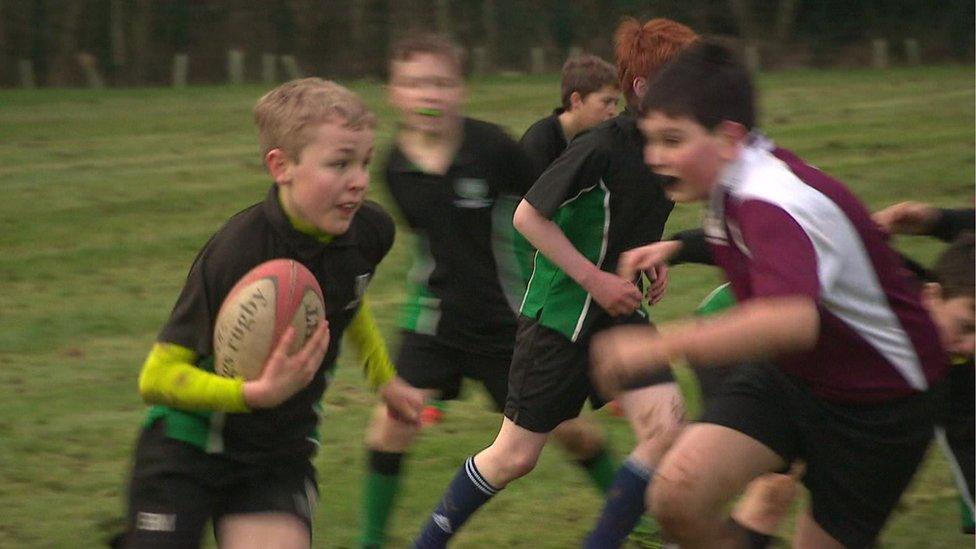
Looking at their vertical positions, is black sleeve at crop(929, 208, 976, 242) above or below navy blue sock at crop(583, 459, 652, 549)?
above

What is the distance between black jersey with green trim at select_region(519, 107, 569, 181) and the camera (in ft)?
20.2

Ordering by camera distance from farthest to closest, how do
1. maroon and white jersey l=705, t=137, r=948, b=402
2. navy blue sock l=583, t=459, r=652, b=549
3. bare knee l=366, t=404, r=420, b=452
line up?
bare knee l=366, t=404, r=420, b=452, navy blue sock l=583, t=459, r=652, b=549, maroon and white jersey l=705, t=137, r=948, b=402

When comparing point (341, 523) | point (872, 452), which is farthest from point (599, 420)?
point (872, 452)

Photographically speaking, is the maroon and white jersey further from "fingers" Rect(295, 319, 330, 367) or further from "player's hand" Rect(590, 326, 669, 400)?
"fingers" Rect(295, 319, 330, 367)

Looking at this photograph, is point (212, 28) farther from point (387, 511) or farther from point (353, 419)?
point (387, 511)

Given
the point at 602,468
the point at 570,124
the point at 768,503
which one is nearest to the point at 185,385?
the point at 768,503

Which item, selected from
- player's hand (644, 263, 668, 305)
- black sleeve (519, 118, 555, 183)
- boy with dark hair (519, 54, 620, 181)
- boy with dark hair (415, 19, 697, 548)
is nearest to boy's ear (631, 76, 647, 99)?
boy with dark hair (415, 19, 697, 548)

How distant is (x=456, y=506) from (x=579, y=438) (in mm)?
610

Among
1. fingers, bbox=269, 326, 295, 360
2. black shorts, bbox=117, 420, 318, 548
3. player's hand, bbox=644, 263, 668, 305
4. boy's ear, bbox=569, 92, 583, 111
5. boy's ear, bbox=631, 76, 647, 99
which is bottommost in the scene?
black shorts, bbox=117, 420, 318, 548

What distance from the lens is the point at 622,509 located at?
196 inches

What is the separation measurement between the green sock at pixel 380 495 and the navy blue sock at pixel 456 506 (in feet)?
1.15

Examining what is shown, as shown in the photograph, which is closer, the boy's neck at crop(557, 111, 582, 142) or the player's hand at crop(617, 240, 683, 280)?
the player's hand at crop(617, 240, 683, 280)

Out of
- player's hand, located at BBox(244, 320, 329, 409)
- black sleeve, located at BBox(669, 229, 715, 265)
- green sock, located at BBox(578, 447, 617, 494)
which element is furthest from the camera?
green sock, located at BBox(578, 447, 617, 494)

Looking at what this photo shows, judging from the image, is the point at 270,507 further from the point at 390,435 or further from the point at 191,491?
the point at 390,435
